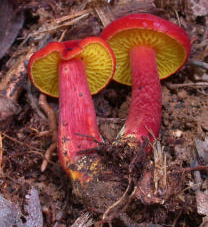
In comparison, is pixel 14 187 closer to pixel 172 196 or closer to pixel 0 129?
pixel 0 129

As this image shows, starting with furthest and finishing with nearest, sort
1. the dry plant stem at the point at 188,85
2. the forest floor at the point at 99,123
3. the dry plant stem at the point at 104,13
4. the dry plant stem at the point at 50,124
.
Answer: the dry plant stem at the point at 104,13, the dry plant stem at the point at 188,85, the dry plant stem at the point at 50,124, the forest floor at the point at 99,123

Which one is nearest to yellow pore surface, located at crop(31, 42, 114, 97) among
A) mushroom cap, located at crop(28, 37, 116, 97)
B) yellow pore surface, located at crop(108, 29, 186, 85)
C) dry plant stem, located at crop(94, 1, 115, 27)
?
mushroom cap, located at crop(28, 37, 116, 97)

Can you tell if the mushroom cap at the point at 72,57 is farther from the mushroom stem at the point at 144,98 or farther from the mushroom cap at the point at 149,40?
the mushroom stem at the point at 144,98

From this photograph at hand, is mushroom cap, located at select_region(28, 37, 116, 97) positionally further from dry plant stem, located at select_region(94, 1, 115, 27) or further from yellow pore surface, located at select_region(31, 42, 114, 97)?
dry plant stem, located at select_region(94, 1, 115, 27)

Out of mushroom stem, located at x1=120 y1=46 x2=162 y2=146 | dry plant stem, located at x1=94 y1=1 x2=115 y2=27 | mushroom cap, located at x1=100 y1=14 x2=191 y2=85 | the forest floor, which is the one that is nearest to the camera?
the forest floor

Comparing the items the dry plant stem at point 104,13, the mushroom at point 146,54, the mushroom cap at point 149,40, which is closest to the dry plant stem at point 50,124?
the mushroom at point 146,54

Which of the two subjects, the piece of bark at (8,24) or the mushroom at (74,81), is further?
the piece of bark at (8,24)

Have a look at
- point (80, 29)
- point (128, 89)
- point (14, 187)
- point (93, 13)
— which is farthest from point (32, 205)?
point (93, 13)
